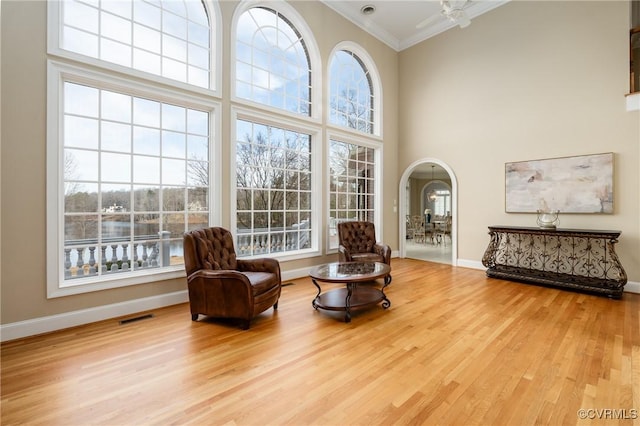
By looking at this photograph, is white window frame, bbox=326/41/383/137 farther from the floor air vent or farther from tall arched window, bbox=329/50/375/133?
the floor air vent

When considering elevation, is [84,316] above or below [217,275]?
below

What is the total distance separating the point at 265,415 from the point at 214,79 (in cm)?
401

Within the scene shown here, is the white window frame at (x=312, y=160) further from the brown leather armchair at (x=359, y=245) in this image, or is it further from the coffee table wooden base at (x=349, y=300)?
the coffee table wooden base at (x=349, y=300)

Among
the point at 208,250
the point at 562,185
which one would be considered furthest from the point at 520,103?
the point at 208,250

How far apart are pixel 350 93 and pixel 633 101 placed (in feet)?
14.7

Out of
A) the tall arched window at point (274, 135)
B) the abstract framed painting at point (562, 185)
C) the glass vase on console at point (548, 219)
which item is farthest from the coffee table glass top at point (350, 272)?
the abstract framed painting at point (562, 185)

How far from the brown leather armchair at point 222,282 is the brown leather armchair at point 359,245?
1.68 m

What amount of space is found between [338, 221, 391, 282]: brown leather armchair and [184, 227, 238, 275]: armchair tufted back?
6.38 feet

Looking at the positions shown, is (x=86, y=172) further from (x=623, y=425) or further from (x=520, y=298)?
(x=520, y=298)

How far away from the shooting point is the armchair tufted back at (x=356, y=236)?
527 centimetres

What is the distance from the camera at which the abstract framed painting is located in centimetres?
447

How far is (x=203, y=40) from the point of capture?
4.11m

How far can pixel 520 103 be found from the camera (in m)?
5.29

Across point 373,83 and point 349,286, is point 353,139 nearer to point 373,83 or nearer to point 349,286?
point 373,83
